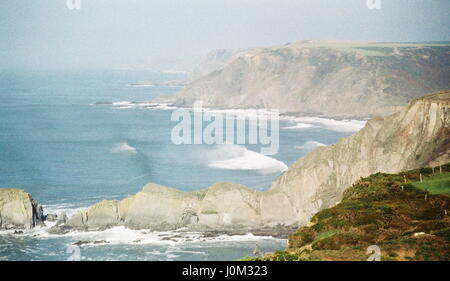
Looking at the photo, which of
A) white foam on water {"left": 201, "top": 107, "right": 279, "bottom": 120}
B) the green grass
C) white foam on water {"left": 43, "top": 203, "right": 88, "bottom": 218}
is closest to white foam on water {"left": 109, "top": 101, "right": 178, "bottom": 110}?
white foam on water {"left": 201, "top": 107, "right": 279, "bottom": 120}

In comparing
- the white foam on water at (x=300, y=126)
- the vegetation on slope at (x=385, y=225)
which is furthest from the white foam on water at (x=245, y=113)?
the vegetation on slope at (x=385, y=225)

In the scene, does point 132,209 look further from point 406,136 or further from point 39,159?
point 39,159

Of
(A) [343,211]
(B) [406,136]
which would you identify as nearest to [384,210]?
(A) [343,211]

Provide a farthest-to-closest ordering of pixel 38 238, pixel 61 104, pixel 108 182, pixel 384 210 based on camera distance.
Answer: pixel 61 104 < pixel 108 182 < pixel 38 238 < pixel 384 210

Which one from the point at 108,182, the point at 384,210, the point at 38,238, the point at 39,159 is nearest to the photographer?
the point at 384,210

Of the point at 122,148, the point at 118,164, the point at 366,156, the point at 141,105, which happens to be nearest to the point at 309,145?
the point at 122,148
